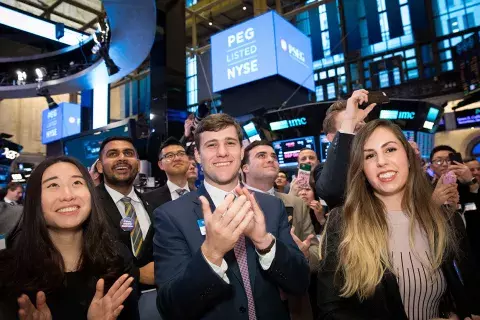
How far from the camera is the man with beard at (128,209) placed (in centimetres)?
235

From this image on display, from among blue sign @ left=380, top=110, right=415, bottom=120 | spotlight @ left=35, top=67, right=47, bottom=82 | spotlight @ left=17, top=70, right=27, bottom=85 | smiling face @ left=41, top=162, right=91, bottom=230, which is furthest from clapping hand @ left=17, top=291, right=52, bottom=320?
spotlight @ left=17, top=70, right=27, bottom=85

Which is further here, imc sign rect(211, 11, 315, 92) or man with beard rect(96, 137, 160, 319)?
imc sign rect(211, 11, 315, 92)

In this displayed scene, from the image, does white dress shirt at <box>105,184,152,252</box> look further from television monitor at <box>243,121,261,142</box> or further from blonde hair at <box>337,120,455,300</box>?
television monitor at <box>243,121,261,142</box>

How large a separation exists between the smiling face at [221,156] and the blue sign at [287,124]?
21.4 ft

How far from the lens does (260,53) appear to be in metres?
8.47

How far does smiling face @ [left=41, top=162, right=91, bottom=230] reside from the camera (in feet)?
5.59

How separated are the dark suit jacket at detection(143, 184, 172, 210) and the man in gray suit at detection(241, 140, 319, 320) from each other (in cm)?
78

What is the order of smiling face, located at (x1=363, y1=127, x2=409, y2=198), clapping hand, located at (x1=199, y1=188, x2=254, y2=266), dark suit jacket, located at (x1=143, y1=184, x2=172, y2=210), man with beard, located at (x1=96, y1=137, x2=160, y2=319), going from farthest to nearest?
dark suit jacket, located at (x1=143, y1=184, x2=172, y2=210) → man with beard, located at (x1=96, y1=137, x2=160, y2=319) → smiling face, located at (x1=363, y1=127, x2=409, y2=198) → clapping hand, located at (x1=199, y1=188, x2=254, y2=266)

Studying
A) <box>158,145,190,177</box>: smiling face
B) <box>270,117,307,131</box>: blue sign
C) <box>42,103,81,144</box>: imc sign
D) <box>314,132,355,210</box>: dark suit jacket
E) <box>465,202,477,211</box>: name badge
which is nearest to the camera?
<box>314,132,355,210</box>: dark suit jacket

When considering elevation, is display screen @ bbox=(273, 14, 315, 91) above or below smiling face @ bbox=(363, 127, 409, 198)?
above

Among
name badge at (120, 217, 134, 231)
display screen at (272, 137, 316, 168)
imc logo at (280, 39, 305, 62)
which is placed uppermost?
imc logo at (280, 39, 305, 62)

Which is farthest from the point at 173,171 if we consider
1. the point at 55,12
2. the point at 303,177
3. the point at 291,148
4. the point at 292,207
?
the point at 55,12

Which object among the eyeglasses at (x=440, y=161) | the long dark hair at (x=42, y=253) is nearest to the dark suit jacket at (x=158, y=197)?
the long dark hair at (x=42, y=253)

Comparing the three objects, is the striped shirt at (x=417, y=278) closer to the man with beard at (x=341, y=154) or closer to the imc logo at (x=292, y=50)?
the man with beard at (x=341, y=154)
